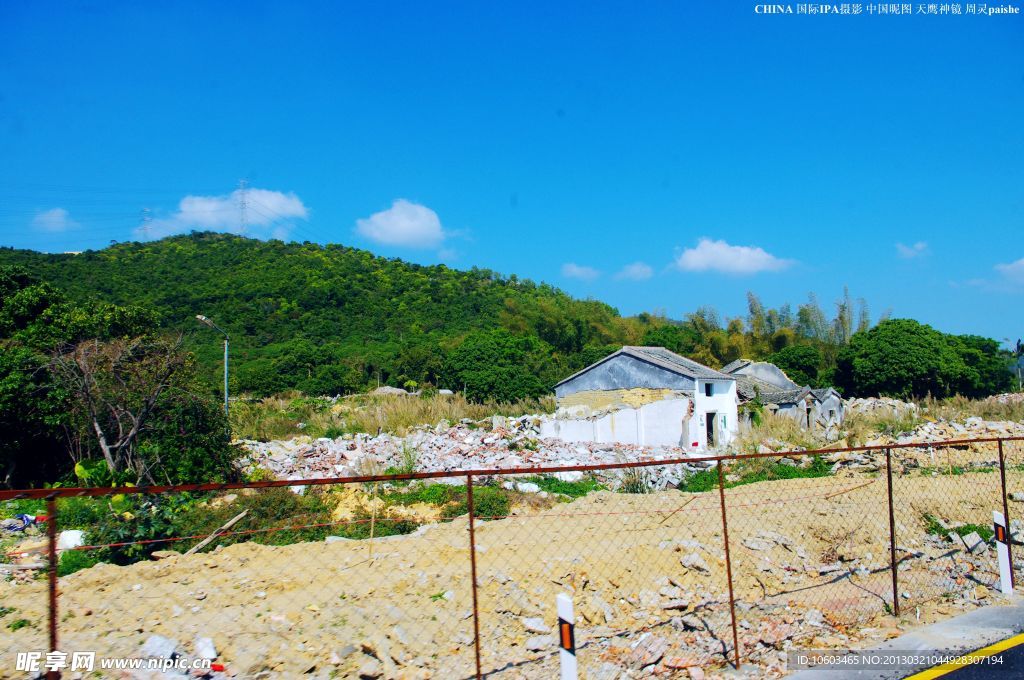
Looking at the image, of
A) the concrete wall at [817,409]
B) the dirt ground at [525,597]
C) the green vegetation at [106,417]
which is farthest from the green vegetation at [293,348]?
the concrete wall at [817,409]

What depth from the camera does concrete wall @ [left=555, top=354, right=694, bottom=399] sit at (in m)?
28.9

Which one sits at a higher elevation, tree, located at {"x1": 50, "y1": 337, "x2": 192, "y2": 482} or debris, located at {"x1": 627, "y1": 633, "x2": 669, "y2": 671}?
tree, located at {"x1": 50, "y1": 337, "x2": 192, "y2": 482}

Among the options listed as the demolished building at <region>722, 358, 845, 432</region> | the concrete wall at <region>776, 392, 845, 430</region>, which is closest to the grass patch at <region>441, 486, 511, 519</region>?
the demolished building at <region>722, 358, 845, 432</region>

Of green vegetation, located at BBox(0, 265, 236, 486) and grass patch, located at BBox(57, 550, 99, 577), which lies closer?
grass patch, located at BBox(57, 550, 99, 577)

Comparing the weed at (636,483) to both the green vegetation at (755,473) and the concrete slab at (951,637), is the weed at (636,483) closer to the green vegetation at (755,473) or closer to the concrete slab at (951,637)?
the green vegetation at (755,473)

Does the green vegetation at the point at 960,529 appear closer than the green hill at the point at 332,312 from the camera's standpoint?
→ Yes

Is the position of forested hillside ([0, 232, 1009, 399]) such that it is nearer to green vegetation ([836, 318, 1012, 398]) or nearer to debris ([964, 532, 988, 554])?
green vegetation ([836, 318, 1012, 398])

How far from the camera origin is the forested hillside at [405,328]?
4259cm

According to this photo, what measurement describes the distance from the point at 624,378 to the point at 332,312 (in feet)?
133

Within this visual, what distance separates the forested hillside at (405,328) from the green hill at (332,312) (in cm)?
19

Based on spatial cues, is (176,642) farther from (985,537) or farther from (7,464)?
(7,464)

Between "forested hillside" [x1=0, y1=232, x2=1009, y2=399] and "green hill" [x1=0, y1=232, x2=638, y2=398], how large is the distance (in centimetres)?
19

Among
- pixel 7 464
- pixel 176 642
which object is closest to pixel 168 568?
pixel 176 642

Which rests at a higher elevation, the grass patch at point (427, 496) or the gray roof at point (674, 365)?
the gray roof at point (674, 365)
